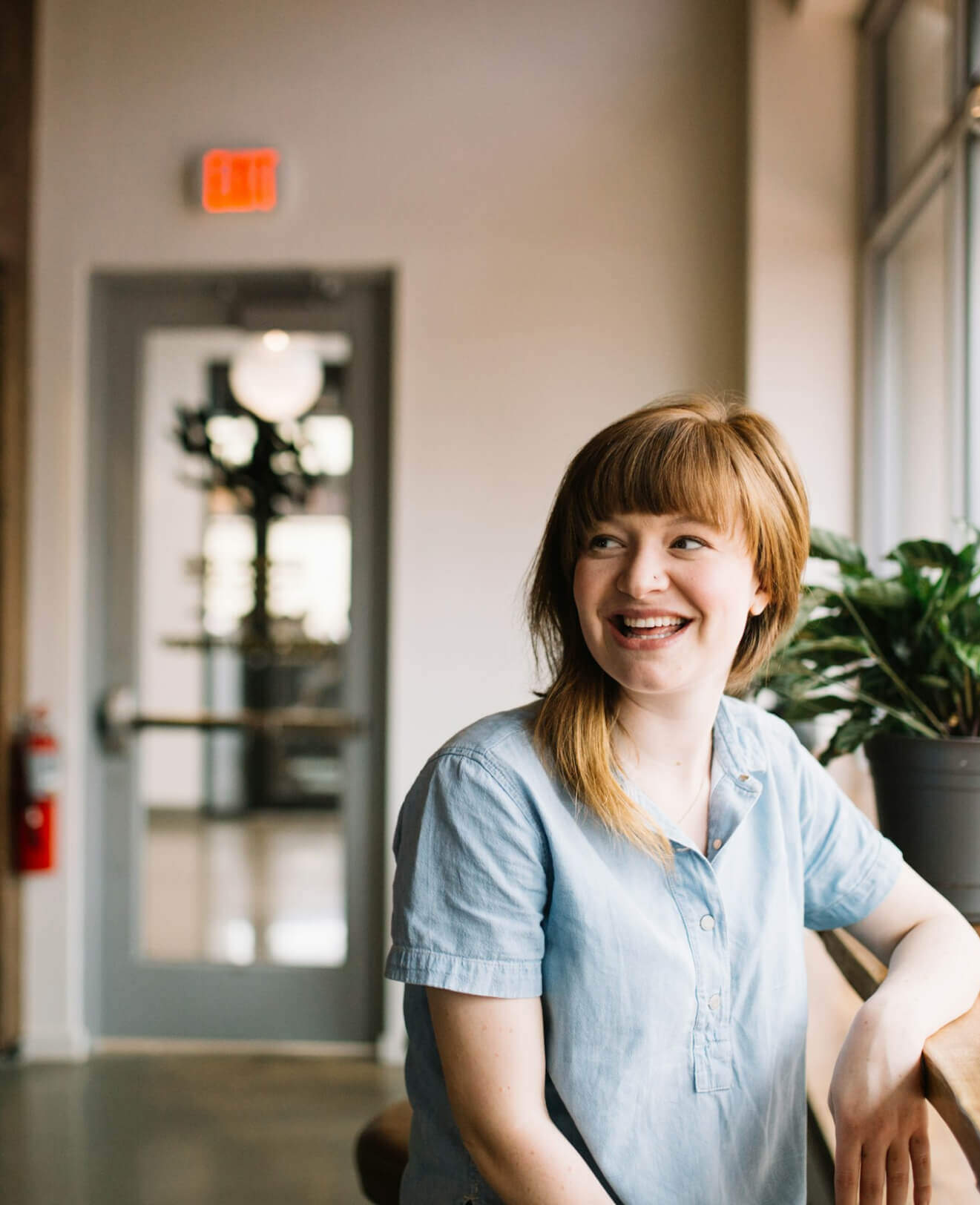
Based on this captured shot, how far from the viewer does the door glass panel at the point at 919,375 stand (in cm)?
254

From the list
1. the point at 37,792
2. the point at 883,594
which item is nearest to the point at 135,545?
the point at 37,792

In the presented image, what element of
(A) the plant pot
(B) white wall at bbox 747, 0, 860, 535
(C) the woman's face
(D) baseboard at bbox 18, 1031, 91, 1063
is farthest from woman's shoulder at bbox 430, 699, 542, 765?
(D) baseboard at bbox 18, 1031, 91, 1063

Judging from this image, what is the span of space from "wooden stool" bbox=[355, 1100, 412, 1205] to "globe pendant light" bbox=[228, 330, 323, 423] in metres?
2.39

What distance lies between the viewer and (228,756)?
139 inches

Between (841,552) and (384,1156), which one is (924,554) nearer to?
(841,552)

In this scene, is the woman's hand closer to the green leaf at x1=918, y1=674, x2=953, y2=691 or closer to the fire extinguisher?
the green leaf at x1=918, y1=674, x2=953, y2=691

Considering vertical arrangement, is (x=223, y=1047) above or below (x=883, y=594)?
below

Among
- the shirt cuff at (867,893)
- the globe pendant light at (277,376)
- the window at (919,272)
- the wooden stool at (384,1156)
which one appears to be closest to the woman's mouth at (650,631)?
the shirt cuff at (867,893)

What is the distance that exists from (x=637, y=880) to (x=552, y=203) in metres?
2.67

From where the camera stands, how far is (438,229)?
3.31 meters

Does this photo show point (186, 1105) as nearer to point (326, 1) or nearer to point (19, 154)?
point (19, 154)

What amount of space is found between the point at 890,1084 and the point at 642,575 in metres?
0.50

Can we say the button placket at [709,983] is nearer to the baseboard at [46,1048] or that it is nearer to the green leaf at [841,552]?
the green leaf at [841,552]

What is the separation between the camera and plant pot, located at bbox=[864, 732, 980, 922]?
1364mm
